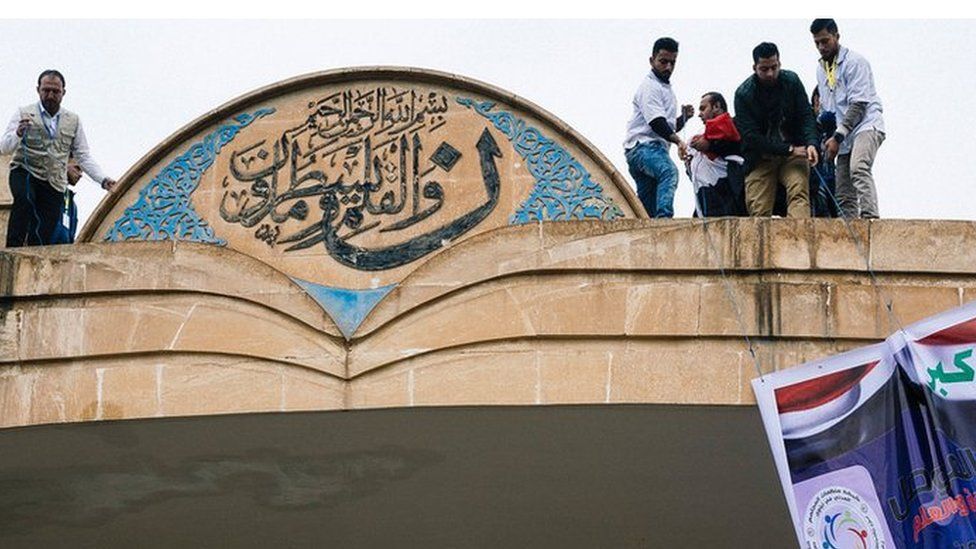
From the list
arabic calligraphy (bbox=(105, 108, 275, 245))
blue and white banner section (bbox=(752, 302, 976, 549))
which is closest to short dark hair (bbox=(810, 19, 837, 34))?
blue and white banner section (bbox=(752, 302, 976, 549))

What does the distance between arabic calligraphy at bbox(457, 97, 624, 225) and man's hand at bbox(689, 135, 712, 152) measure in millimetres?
754

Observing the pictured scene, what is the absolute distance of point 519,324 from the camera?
1132 cm

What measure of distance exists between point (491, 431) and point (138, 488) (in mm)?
2464

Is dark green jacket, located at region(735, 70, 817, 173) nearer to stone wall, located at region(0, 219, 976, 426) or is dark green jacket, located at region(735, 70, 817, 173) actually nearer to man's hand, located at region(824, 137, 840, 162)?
man's hand, located at region(824, 137, 840, 162)

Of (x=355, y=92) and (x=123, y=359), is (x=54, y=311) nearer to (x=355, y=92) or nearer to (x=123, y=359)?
(x=123, y=359)

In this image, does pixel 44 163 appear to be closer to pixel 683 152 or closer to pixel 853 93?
pixel 683 152

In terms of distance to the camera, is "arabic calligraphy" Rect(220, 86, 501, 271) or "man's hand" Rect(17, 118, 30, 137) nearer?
"arabic calligraphy" Rect(220, 86, 501, 271)

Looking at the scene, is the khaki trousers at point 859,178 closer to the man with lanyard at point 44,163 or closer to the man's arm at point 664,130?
the man's arm at point 664,130

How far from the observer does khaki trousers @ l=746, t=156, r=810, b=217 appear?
40.0ft

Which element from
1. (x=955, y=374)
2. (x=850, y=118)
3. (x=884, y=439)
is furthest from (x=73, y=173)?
(x=955, y=374)

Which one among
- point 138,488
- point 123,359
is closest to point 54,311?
point 123,359

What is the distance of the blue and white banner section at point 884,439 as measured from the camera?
10312 mm

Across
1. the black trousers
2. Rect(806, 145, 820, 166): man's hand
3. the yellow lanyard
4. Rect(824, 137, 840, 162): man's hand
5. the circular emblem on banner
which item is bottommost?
the circular emblem on banner

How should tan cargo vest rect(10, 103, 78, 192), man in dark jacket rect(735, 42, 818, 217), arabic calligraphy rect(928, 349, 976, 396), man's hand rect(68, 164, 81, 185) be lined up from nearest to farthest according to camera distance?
arabic calligraphy rect(928, 349, 976, 396) < man in dark jacket rect(735, 42, 818, 217) < tan cargo vest rect(10, 103, 78, 192) < man's hand rect(68, 164, 81, 185)
